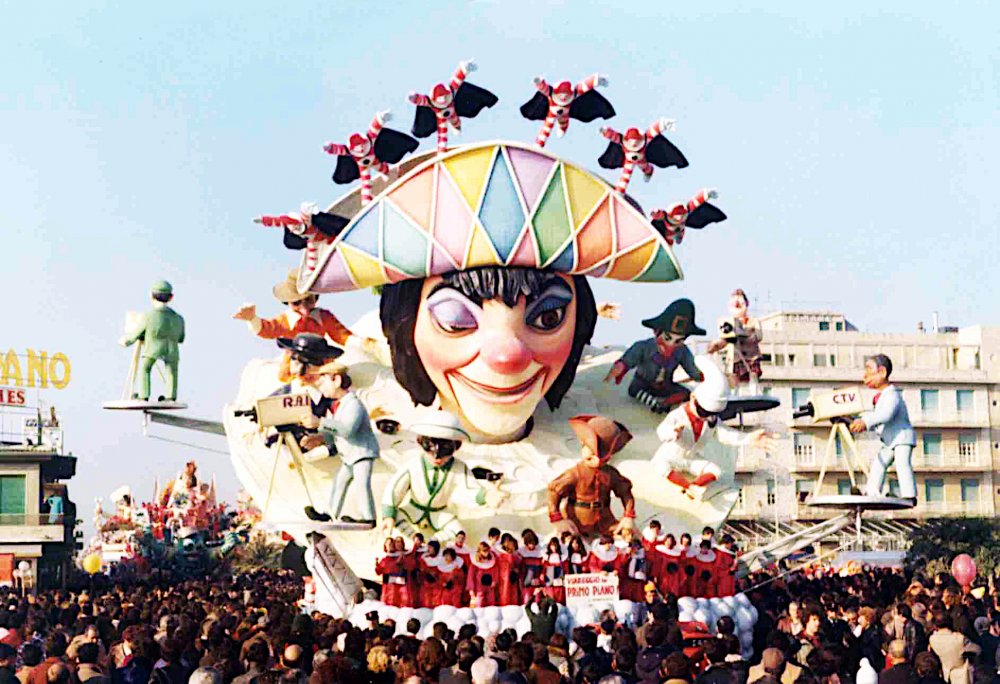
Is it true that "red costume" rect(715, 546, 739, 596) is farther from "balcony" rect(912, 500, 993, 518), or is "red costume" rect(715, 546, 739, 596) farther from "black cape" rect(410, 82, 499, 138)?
"balcony" rect(912, 500, 993, 518)

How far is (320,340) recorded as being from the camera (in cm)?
2380

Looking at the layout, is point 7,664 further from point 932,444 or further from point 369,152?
point 932,444

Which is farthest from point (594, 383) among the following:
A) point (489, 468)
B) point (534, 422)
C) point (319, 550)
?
point (319, 550)

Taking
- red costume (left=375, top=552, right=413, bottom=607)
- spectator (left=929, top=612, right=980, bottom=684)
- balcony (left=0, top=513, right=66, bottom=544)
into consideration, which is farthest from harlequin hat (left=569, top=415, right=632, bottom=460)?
balcony (left=0, top=513, right=66, bottom=544)

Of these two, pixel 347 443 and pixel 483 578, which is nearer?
pixel 483 578

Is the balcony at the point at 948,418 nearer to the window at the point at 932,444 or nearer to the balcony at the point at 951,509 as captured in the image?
the window at the point at 932,444

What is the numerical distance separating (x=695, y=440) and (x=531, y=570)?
18.8 ft

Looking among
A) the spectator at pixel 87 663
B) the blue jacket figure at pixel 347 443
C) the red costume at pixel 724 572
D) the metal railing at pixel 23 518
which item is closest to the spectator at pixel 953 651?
Answer: the spectator at pixel 87 663

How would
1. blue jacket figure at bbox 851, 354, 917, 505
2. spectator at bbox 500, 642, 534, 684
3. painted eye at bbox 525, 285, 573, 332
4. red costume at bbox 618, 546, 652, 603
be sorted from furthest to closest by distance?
painted eye at bbox 525, 285, 573, 332 → blue jacket figure at bbox 851, 354, 917, 505 → red costume at bbox 618, 546, 652, 603 → spectator at bbox 500, 642, 534, 684

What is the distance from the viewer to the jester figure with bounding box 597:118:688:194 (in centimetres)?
2303

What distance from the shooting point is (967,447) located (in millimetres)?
48594

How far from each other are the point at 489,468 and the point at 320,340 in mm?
3529

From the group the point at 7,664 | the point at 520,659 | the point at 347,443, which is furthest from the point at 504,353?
the point at 520,659

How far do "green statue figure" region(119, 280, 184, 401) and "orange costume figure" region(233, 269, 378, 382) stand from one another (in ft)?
4.24
